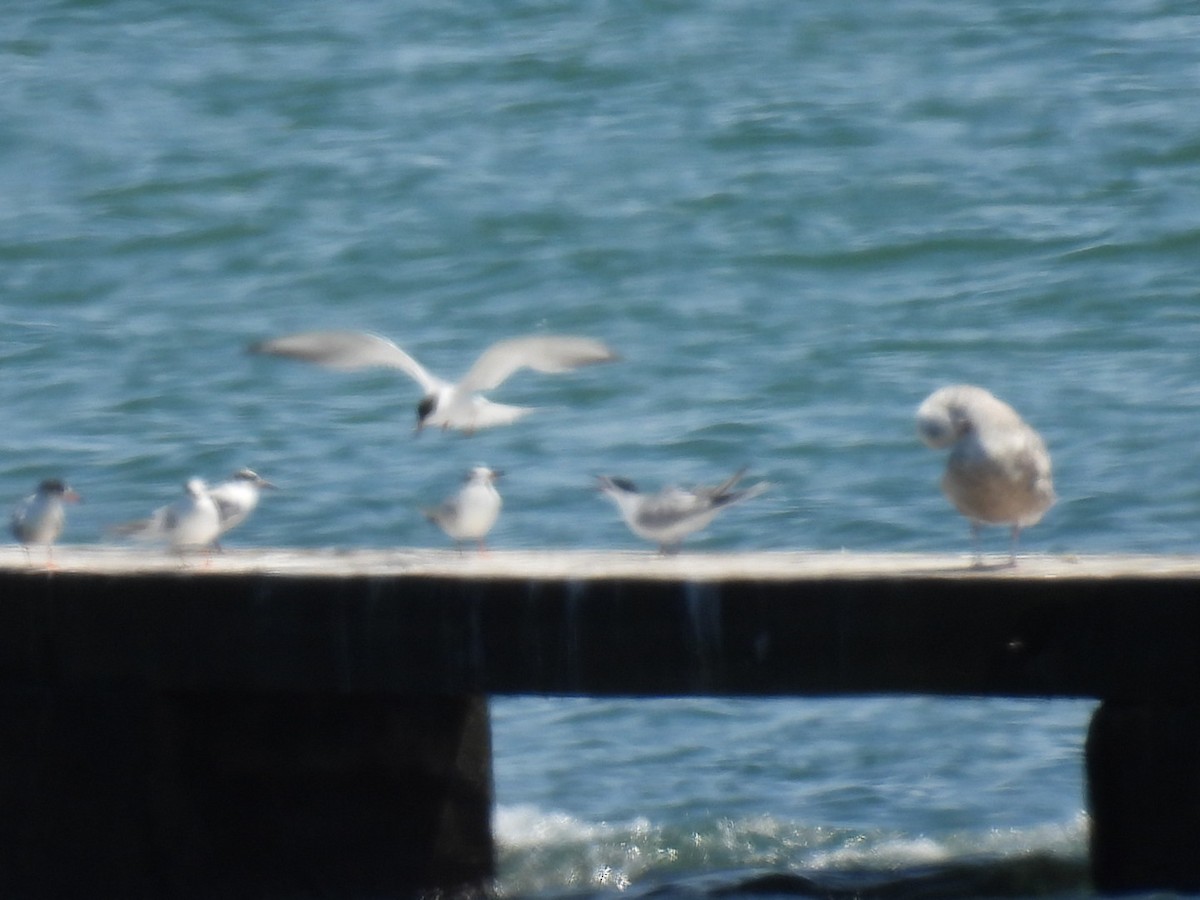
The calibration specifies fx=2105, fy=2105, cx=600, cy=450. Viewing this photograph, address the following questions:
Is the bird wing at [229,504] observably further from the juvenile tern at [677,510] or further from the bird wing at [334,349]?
the juvenile tern at [677,510]

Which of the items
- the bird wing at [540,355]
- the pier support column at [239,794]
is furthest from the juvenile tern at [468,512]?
the bird wing at [540,355]

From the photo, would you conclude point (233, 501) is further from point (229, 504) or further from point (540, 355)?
point (540, 355)

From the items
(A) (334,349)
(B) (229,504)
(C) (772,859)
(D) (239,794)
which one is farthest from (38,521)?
(C) (772,859)

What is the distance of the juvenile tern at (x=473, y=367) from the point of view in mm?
7484

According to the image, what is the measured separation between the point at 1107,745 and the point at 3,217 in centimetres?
1658

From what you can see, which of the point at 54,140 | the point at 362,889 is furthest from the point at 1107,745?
the point at 54,140

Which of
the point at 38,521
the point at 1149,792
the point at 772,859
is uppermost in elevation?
the point at 38,521

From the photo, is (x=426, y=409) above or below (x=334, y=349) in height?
below

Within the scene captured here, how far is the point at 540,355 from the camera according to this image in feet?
25.1

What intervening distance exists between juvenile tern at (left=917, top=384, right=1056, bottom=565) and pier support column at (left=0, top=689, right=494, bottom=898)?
1.48m

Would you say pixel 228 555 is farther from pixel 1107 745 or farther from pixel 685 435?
pixel 685 435

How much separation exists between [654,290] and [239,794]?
37.3 ft

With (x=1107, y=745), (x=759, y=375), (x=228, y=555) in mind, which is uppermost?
(x=228, y=555)

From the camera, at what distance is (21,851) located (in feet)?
18.6
